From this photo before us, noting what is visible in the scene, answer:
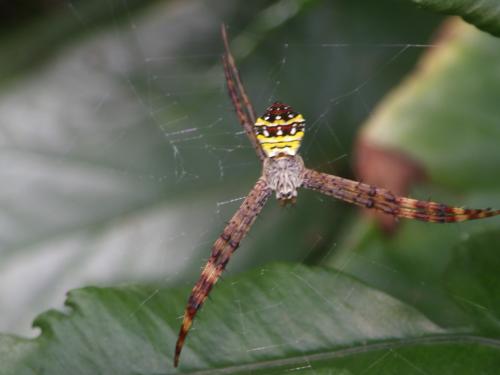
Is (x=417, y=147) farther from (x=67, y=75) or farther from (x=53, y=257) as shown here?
(x=67, y=75)

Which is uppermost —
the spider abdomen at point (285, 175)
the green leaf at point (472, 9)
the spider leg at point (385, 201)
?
the green leaf at point (472, 9)

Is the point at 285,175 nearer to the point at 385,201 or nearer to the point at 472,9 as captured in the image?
the point at 385,201

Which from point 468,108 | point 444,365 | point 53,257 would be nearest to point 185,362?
point 444,365

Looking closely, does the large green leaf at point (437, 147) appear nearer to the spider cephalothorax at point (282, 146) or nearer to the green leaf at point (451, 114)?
the green leaf at point (451, 114)

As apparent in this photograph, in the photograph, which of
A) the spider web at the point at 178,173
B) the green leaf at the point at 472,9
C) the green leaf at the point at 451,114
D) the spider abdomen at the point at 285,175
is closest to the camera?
the green leaf at the point at 472,9

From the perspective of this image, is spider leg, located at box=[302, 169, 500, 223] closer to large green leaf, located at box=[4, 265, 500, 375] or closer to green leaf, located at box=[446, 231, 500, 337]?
green leaf, located at box=[446, 231, 500, 337]

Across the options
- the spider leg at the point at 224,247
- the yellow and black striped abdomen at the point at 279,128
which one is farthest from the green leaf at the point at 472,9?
the spider leg at the point at 224,247
